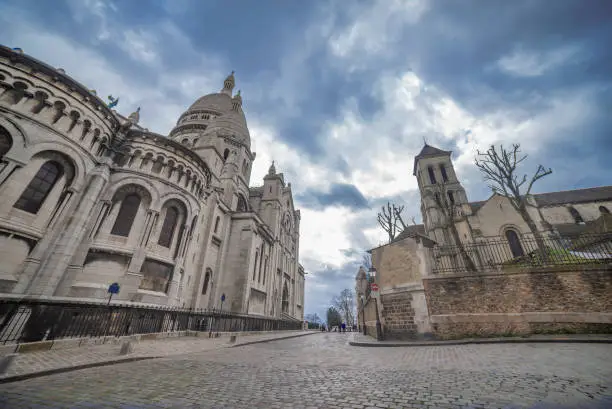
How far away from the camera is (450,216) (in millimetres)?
15711

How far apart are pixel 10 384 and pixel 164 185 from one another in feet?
51.5

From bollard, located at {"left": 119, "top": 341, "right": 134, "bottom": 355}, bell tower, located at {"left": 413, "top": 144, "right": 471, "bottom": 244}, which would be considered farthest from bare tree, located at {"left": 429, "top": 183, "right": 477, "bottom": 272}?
bollard, located at {"left": 119, "top": 341, "right": 134, "bottom": 355}

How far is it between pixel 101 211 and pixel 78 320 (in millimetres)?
8619

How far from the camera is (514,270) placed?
10.1m

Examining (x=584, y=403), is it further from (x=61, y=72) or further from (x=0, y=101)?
(x=61, y=72)

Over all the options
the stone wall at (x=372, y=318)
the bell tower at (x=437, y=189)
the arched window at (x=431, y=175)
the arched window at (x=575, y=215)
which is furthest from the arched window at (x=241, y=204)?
the arched window at (x=575, y=215)

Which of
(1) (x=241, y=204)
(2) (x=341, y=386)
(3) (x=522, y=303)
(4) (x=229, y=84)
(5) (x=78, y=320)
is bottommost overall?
(2) (x=341, y=386)

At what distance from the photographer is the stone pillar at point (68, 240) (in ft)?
39.5

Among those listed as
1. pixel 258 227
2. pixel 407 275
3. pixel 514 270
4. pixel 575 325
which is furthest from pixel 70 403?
pixel 258 227

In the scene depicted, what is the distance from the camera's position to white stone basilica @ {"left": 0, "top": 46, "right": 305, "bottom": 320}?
12078mm

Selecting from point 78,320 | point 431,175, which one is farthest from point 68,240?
point 431,175

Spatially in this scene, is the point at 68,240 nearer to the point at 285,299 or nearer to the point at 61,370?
the point at 61,370

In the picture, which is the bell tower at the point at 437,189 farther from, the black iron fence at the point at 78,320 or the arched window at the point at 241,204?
the black iron fence at the point at 78,320

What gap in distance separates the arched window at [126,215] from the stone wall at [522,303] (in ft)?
60.5
